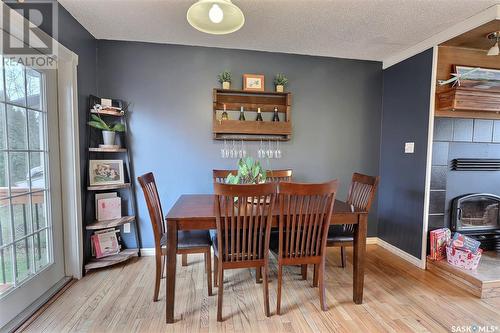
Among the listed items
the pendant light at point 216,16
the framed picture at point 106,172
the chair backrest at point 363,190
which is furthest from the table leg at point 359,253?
the framed picture at point 106,172

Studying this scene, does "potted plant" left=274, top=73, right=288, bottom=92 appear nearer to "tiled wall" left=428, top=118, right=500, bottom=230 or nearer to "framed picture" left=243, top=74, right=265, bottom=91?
"framed picture" left=243, top=74, right=265, bottom=91

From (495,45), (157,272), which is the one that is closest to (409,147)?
(495,45)

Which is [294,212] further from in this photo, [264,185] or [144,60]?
[144,60]

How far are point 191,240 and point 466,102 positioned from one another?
9.65ft

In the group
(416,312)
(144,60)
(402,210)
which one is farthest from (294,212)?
(144,60)

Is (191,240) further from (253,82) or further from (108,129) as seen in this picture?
(253,82)

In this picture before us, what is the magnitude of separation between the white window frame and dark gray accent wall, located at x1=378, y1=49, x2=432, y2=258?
11.6 feet

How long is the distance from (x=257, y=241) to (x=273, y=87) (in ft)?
6.63

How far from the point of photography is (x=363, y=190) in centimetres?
235

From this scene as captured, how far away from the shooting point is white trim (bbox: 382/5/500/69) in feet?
6.59

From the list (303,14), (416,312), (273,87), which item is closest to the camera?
(416,312)

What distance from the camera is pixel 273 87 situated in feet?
10.0
